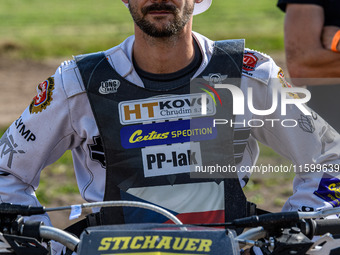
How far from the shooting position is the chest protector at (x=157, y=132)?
3.10 meters

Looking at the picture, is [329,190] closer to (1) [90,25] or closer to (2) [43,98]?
(2) [43,98]

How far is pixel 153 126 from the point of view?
315cm

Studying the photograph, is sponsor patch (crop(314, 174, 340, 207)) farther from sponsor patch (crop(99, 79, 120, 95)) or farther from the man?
sponsor patch (crop(99, 79, 120, 95))

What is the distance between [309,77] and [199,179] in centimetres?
150

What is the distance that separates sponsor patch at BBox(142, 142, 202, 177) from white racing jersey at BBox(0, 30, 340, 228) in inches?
2.9

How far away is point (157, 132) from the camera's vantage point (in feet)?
10.3

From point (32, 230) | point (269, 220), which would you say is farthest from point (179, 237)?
point (32, 230)

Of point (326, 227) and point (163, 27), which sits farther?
point (163, 27)

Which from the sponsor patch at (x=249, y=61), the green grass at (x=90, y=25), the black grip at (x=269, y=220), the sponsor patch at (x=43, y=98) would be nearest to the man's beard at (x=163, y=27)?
the sponsor patch at (x=249, y=61)

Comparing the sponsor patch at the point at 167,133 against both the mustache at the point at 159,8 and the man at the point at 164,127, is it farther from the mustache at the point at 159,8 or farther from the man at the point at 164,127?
the mustache at the point at 159,8

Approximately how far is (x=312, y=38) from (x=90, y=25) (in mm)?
14816

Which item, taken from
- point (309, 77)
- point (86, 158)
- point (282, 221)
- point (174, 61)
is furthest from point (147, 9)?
point (309, 77)

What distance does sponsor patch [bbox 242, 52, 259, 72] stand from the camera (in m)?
3.25

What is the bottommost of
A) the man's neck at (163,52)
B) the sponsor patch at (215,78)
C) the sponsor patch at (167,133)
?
the sponsor patch at (167,133)
